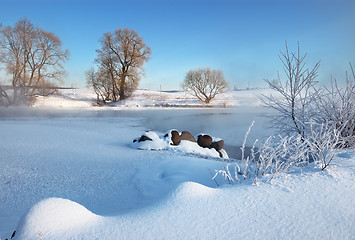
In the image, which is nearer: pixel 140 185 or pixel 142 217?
pixel 142 217

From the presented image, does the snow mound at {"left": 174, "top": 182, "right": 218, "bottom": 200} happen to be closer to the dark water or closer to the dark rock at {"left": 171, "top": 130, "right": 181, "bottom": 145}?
the dark rock at {"left": 171, "top": 130, "right": 181, "bottom": 145}

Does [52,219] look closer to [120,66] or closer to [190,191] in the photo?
[190,191]

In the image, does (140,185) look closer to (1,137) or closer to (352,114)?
(352,114)

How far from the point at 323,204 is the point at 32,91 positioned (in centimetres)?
2252

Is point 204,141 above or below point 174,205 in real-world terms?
below

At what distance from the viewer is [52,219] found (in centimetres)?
148

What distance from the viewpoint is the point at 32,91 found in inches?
742

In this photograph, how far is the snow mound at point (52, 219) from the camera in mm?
1386

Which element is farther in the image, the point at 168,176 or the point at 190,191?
the point at 168,176

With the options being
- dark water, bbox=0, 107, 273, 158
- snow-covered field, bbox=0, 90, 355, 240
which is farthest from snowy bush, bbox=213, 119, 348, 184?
dark water, bbox=0, 107, 273, 158

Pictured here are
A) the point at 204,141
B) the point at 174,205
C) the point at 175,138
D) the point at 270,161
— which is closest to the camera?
the point at 174,205

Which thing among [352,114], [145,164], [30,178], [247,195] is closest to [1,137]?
[30,178]

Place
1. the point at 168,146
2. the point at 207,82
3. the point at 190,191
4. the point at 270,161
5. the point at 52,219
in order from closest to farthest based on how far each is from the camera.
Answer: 1. the point at 52,219
2. the point at 190,191
3. the point at 270,161
4. the point at 168,146
5. the point at 207,82

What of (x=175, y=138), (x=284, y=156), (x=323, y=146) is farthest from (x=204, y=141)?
(x=323, y=146)
